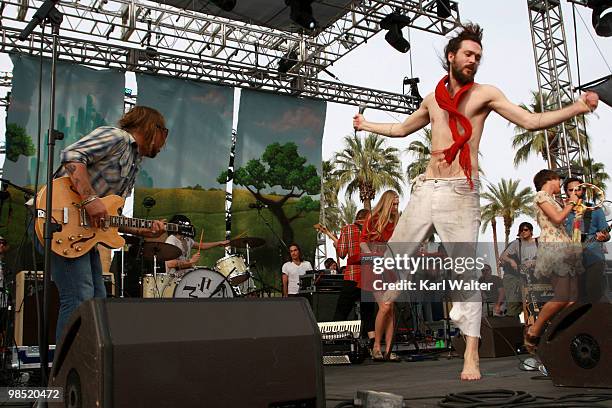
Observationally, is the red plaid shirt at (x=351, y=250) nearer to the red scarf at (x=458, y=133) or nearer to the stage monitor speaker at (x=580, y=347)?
the red scarf at (x=458, y=133)

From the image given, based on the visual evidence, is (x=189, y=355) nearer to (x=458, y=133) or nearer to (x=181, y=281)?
(x=458, y=133)

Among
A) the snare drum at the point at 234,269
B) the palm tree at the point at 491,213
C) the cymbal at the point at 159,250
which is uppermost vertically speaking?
the palm tree at the point at 491,213

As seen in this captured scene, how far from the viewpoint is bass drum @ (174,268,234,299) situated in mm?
7887

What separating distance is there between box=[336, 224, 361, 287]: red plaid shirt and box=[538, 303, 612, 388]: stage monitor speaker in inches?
151

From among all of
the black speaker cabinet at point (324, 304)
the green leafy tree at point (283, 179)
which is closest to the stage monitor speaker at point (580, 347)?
the black speaker cabinet at point (324, 304)

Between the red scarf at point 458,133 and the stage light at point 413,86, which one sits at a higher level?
the stage light at point 413,86

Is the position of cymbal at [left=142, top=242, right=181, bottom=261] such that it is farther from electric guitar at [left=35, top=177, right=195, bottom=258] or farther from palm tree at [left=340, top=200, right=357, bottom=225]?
palm tree at [left=340, top=200, right=357, bottom=225]

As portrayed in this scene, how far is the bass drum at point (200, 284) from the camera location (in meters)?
7.89

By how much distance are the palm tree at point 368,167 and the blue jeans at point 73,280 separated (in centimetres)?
3416

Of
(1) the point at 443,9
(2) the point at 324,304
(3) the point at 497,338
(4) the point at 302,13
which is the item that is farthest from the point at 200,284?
(1) the point at 443,9

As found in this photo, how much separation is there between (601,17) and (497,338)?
7.17 metres

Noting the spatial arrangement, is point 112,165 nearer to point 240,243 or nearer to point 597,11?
point 240,243

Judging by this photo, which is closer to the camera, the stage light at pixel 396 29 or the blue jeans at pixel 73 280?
the blue jeans at pixel 73 280

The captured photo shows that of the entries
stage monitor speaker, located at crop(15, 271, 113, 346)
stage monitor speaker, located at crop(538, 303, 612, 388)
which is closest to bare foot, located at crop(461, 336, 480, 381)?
stage monitor speaker, located at crop(538, 303, 612, 388)
